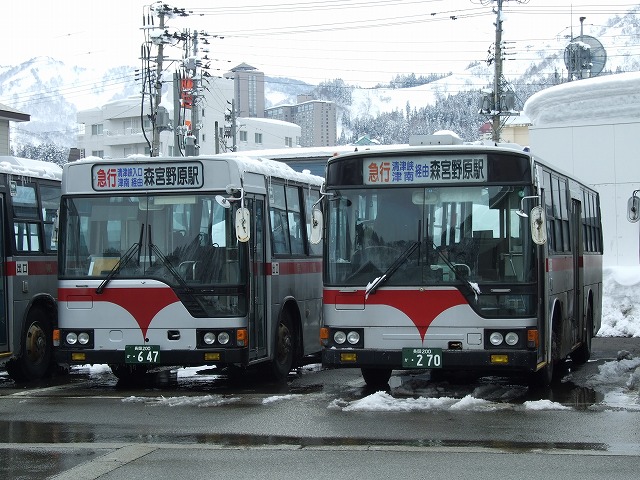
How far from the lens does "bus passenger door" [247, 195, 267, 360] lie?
14.2m

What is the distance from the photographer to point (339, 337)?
12.9m

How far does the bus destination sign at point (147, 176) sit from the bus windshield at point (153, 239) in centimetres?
14

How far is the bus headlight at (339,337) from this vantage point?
12.9m

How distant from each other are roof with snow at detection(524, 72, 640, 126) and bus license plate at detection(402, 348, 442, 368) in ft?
63.6

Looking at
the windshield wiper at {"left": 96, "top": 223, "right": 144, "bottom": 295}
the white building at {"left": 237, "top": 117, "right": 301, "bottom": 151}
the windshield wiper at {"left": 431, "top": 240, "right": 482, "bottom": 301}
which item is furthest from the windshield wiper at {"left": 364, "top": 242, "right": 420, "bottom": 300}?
the white building at {"left": 237, "top": 117, "right": 301, "bottom": 151}

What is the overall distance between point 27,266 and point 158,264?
264 cm

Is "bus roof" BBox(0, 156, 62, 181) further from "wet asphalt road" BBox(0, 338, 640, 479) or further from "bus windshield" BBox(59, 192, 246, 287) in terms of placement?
"wet asphalt road" BBox(0, 338, 640, 479)

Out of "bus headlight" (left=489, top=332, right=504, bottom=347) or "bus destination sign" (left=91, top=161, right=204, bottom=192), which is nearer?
"bus headlight" (left=489, top=332, right=504, bottom=347)

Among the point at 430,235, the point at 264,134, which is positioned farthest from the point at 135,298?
the point at 264,134

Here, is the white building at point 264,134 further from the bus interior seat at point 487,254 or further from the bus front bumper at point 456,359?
the bus interior seat at point 487,254

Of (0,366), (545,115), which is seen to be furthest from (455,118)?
(0,366)

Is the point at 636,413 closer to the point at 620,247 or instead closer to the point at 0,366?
the point at 0,366

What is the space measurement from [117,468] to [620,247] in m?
24.1

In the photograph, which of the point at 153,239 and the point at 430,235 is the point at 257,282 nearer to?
the point at 153,239
